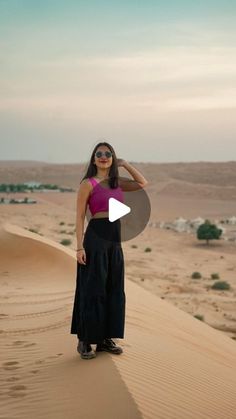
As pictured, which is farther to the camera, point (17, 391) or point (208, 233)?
point (208, 233)

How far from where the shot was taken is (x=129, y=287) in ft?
35.1

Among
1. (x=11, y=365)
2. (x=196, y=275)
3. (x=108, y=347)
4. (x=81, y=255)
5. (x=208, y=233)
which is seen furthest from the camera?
(x=208, y=233)

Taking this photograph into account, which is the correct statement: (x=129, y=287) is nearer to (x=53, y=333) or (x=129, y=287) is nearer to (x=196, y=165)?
(x=53, y=333)

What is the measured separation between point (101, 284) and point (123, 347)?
106 centimetres

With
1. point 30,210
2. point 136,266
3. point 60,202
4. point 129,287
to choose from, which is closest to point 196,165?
point 60,202

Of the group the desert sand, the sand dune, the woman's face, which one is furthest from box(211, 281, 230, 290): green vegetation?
the woman's face

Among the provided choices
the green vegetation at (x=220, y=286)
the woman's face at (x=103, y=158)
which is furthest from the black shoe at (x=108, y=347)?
the green vegetation at (x=220, y=286)

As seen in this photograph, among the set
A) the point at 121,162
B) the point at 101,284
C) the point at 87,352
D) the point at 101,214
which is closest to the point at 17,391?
the point at 87,352

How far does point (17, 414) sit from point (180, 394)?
130 cm

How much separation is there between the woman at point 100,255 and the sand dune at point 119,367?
317 mm

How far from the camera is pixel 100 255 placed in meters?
4.59

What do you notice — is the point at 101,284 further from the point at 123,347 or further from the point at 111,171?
the point at 123,347

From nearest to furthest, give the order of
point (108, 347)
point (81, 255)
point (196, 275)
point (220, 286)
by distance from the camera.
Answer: point (81, 255), point (108, 347), point (220, 286), point (196, 275)

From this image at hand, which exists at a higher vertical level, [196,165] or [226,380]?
[196,165]
